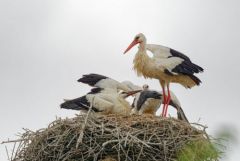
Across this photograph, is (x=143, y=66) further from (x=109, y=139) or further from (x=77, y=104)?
(x=109, y=139)

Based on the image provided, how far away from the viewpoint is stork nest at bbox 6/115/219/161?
532 centimetres

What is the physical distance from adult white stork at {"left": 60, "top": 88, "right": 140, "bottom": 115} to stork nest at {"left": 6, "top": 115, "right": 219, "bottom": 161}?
1.00 m

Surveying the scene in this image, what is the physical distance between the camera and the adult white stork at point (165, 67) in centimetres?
774

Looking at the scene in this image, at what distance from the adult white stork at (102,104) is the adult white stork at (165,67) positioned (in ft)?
2.19

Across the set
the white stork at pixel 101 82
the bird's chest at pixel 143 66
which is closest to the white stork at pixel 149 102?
the bird's chest at pixel 143 66

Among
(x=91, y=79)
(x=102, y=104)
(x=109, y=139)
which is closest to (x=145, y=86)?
(x=91, y=79)

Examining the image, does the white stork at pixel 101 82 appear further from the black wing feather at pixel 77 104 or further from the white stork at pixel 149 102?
the black wing feather at pixel 77 104

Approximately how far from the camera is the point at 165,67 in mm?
7734

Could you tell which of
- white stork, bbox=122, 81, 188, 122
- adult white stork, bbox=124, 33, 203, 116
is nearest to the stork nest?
white stork, bbox=122, 81, 188, 122

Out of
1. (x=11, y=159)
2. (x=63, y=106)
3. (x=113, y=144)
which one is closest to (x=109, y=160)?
(x=113, y=144)

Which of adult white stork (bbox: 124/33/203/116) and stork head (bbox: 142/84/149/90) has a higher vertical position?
adult white stork (bbox: 124/33/203/116)

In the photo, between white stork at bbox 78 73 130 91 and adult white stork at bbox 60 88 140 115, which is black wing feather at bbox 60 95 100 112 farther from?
white stork at bbox 78 73 130 91

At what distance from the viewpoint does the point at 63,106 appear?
7.34 meters

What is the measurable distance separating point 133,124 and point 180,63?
7.39 feet
